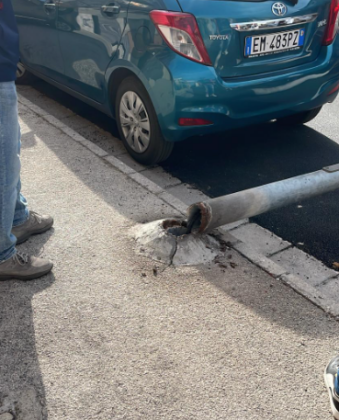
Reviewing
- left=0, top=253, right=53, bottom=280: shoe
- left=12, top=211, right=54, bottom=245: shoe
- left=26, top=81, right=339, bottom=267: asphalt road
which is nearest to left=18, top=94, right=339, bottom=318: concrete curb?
left=26, top=81, right=339, bottom=267: asphalt road

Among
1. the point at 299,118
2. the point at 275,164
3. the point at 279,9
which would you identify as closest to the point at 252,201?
the point at 275,164

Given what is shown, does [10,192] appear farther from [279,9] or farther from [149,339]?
[279,9]

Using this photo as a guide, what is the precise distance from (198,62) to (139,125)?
84cm

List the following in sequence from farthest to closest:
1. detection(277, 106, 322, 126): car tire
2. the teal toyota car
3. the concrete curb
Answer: detection(277, 106, 322, 126): car tire, the teal toyota car, the concrete curb

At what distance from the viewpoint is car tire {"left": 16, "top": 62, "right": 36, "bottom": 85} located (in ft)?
22.0

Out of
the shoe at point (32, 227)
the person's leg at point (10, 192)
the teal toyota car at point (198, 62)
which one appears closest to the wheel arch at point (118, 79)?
the teal toyota car at point (198, 62)

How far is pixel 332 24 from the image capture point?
4.37m

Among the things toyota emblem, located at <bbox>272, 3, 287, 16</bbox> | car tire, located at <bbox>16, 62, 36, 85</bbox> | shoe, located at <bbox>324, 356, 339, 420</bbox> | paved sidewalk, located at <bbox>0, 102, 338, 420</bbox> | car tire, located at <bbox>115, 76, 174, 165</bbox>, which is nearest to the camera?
shoe, located at <bbox>324, 356, 339, 420</bbox>

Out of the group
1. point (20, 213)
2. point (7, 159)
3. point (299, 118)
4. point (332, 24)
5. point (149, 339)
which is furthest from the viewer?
point (299, 118)

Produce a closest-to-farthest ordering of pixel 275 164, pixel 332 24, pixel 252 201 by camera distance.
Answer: pixel 252 201, pixel 332 24, pixel 275 164

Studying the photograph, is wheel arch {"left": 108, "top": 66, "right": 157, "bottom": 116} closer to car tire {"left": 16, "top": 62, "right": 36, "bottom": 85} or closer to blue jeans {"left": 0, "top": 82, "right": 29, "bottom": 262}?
blue jeans {"left": 0, "top": 82, "right": 29, "bottom": 262}

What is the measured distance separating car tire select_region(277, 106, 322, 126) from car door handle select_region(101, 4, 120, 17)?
7.01ft

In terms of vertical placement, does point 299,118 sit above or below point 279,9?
below

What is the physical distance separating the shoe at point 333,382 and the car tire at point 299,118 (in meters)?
3.35
